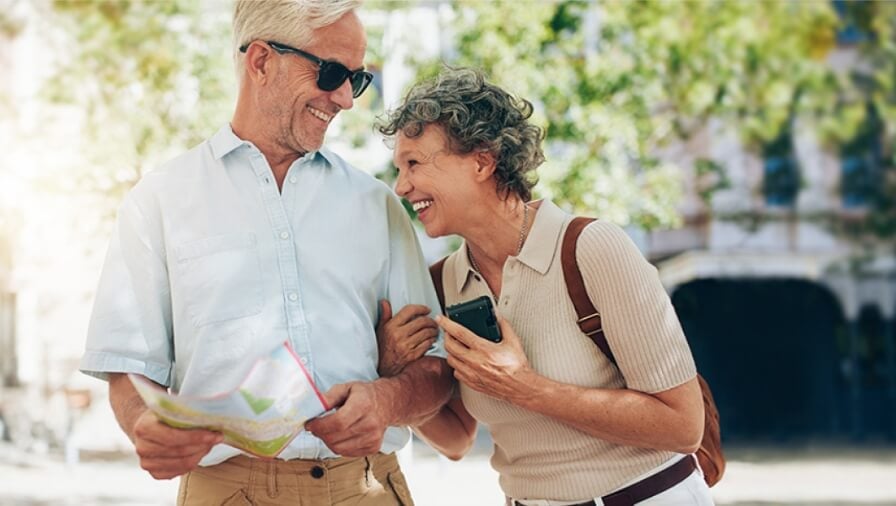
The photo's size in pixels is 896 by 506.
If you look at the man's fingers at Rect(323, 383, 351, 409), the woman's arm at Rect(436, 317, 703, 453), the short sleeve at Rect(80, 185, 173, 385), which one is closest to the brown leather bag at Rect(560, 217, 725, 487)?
the woman's arm at Rect(436, 317, 703, 453)

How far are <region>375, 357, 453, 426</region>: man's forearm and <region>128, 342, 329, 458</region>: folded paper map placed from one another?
383 mm

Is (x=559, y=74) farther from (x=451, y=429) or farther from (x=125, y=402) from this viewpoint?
(x=125, y=402)

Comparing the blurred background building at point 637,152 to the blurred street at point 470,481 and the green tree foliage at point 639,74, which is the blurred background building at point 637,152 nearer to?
the green tree foliage at point 639,74

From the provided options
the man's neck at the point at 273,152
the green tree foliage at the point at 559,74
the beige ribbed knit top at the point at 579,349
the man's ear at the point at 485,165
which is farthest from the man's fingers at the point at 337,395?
the green tree foliage at the point at 559,74

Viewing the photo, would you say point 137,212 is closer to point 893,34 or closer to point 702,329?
point 893,34

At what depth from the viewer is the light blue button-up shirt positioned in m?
2.67

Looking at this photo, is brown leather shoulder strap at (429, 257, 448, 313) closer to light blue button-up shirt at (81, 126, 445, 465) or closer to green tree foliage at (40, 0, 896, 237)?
light blue button-up shirt at (81, 126, 445, 465)

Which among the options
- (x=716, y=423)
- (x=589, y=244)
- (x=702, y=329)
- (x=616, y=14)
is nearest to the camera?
(x=589, y=244)

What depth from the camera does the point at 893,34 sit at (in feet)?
62.0

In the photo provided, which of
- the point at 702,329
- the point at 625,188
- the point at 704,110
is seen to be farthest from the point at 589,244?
the point at 702,329

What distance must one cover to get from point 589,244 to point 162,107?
11.1 meters

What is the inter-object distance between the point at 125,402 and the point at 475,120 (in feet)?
3.62

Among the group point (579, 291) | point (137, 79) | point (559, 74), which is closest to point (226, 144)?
point (579, 291)

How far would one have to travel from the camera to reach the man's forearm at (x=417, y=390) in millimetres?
2678
